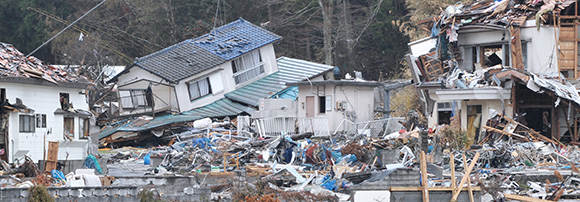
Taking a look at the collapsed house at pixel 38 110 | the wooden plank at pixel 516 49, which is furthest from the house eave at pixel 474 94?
the collapsed house at pixel 38 110

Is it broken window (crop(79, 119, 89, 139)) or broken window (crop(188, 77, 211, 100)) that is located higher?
broken window (crop(188, 77, 211, 100))

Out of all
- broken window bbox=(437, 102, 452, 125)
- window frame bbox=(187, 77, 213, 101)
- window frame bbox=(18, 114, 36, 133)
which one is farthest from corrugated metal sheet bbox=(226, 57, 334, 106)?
window frame bbox=(18, 114, 36, 133)

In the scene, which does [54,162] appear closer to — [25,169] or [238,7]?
[25,169]

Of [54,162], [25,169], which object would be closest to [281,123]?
[54,162]

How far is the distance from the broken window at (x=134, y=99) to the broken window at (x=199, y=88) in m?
1.99

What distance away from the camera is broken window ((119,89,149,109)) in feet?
135

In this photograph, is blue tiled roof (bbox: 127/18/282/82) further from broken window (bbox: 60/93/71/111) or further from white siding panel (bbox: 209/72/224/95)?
broken window (bbox: 60/93/71/111)

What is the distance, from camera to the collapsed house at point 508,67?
30656mm

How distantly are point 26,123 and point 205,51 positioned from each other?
654 inches

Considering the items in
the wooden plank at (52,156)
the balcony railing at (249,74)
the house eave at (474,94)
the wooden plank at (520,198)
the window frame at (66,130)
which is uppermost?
the balcony railing at (249,74)

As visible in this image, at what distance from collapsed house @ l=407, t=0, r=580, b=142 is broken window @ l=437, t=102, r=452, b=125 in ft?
0.12

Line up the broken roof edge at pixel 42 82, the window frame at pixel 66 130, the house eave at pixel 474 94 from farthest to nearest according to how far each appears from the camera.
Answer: the house eave at pixel 474 94 < the window frame at pixel 66 130 < the broken roof edge at pixel 42 82

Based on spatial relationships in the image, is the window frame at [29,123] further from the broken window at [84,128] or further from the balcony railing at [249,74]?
the balcony railing at [249,74]

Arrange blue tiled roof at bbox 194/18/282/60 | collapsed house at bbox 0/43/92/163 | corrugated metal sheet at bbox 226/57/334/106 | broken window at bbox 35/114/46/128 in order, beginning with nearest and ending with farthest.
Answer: collapsed house at bbox 0/43/92/163 → broken window at bbox 35/114/46/128 → corrugated metal sheet at bbox 226/57/334/106 → blue tiled roof at bbox 194/18/282/60
